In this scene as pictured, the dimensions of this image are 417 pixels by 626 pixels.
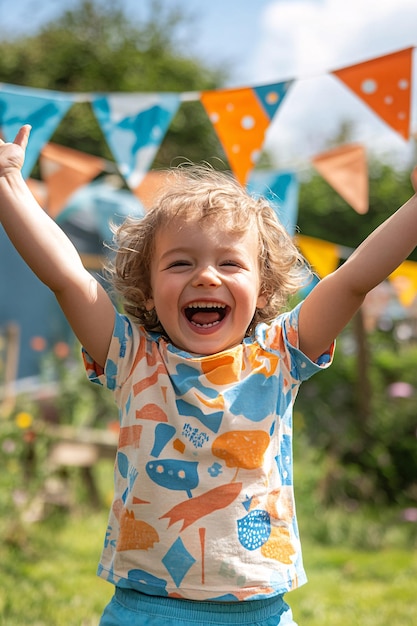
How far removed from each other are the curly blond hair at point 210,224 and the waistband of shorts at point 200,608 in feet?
2.10

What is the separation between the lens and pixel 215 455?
1.74 meters

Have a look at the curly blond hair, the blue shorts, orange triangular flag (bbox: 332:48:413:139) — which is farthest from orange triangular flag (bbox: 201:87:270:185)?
the blue shorts

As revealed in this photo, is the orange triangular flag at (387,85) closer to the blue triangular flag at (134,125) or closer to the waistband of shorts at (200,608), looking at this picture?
the blue triangular flag at (134,125)

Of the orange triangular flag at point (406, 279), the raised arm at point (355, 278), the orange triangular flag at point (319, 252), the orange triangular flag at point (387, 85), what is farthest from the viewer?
the orange triangular flag at point (406, 279)

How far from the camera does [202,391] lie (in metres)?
1.78

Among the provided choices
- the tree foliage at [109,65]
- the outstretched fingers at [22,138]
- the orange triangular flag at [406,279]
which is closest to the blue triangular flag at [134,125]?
the outstretched fingers at [22,138]

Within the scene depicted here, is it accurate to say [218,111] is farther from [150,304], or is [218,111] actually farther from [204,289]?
[204,289]

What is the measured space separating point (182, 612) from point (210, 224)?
85cm

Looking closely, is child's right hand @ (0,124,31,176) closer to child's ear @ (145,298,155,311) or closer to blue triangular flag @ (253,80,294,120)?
child's ear @ (145,298,155,311)

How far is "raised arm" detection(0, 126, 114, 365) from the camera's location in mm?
1750

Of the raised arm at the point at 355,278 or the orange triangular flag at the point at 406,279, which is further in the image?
the orange triangular flag at the point at 406,279

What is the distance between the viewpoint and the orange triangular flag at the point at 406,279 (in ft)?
16.2

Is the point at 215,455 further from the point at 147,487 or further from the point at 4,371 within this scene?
the point at 4,371

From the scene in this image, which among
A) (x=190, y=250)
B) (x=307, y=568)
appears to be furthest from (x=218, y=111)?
(x=307, y=568)
